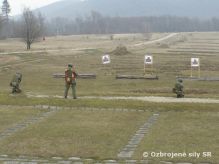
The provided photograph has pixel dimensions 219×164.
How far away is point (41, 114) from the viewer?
2038 centimetres

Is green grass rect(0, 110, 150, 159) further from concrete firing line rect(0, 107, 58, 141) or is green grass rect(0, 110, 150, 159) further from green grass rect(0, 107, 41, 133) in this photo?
green grass rect(0, 107, 41, 133)

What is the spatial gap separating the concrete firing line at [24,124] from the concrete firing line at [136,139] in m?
4.22

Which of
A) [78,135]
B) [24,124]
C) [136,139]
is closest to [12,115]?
[24,124]

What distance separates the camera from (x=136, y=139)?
1565 cm

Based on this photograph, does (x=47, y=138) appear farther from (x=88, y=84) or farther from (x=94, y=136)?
(x=88, y=84)

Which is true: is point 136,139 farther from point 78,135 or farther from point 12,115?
point 12,115

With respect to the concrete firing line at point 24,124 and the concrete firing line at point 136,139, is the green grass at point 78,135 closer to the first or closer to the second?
the concrete firing line at point 136,139

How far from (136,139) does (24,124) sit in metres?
4.86

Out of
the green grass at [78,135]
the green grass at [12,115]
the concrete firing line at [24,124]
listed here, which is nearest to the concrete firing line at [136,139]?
the green grass at [78,135]

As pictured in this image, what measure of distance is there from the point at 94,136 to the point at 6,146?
116 inches

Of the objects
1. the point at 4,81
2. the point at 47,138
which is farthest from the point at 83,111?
the point at 4,81

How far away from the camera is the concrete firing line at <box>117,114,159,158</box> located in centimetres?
1381

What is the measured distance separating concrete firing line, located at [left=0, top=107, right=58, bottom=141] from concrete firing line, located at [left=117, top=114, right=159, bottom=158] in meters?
4.22

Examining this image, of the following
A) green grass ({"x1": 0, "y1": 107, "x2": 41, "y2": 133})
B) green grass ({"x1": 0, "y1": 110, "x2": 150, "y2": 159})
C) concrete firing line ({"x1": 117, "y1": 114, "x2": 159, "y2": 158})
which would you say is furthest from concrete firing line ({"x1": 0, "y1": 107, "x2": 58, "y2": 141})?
concrete firing line ({"x1": 117, "y1": 114, "x2": 159, "y2": 158})
